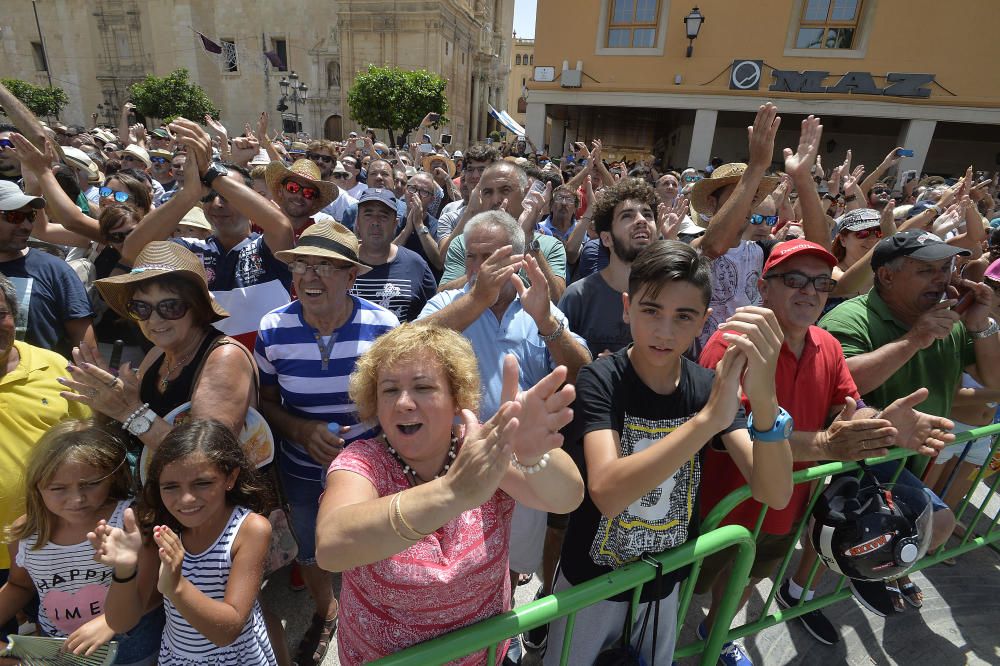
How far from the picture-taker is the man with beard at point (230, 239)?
8.96 ft

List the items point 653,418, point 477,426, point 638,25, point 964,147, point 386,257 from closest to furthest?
point 477,426, point 653,418, point 386,257, point 638,25, point 964,147

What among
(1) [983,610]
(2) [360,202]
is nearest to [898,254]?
(1) [983,610]

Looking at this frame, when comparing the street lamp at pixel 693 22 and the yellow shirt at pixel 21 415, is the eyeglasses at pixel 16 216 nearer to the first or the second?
the yellow shirt at pixel 21 415

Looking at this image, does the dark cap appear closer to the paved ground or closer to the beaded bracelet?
the paved ground

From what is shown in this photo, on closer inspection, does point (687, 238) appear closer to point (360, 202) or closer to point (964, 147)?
point (360, 202)

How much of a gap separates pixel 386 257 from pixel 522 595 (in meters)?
2.37

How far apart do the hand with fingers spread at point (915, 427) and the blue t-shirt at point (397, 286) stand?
8.67 ft

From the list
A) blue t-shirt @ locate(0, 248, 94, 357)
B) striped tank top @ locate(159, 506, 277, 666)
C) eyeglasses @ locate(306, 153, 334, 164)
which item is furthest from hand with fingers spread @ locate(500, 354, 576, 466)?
eyeglasses @ locate(306, 153, 334, 164)

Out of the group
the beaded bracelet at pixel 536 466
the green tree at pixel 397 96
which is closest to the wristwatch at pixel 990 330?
the beaded bracelet at pixel 536 466

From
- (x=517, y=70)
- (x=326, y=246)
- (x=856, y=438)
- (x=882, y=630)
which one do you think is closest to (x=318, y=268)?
(x=326, y=246)

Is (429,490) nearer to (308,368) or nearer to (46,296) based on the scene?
(308,368)

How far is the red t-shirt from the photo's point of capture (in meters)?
2.03

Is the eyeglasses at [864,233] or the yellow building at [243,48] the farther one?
the yellow building at [243,48]

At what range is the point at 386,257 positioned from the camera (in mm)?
3465
